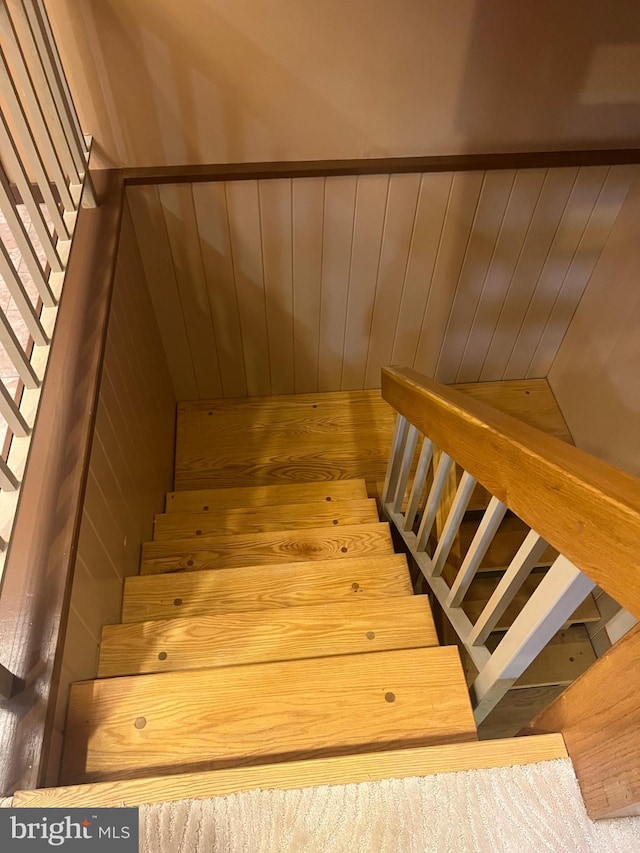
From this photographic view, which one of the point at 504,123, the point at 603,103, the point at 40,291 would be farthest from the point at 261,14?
the point at 603,103

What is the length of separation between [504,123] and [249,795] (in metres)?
2.00

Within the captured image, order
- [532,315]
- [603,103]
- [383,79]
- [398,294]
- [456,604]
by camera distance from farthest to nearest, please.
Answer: [532,315]
[398,294]
[603,103]
[383,79]
[456,604]

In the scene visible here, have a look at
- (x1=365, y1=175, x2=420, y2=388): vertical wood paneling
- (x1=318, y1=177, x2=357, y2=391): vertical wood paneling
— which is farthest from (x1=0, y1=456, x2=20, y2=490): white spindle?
(x1=365, y1=175, x2=420, y2=388): vertical wood paneling

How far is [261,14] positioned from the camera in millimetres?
1642

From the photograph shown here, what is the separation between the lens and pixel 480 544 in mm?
1298

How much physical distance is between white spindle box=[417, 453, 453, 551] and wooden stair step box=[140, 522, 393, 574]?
128 mm

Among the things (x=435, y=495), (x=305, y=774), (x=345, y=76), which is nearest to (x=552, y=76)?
(x=345, y=76)

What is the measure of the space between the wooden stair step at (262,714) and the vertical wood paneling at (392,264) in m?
1.52

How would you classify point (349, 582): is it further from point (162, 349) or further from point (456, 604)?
point (162, 349)

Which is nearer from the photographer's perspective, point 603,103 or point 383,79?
point 383,79

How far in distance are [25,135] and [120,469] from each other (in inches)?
33.0

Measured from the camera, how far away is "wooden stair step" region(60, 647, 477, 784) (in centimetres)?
116

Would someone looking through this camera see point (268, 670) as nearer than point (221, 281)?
Yes

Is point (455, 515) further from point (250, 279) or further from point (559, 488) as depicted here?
point (250, 279)
